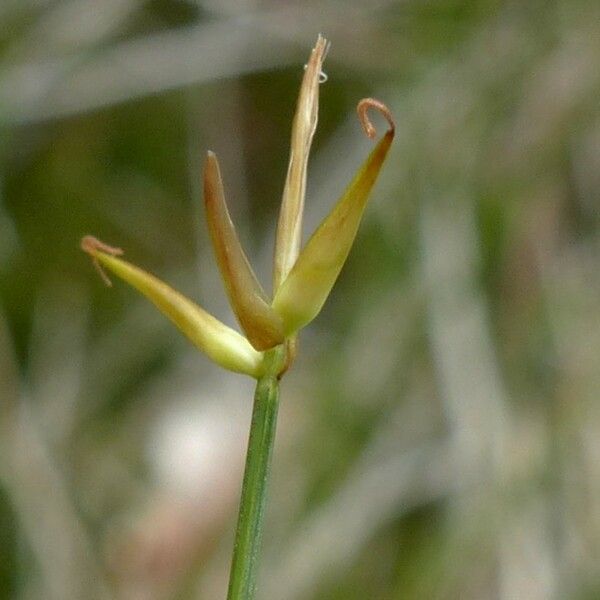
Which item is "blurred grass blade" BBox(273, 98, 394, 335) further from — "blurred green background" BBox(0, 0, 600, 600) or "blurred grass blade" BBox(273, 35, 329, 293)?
"blurred green background" BBox(0, 0, 600, 600)

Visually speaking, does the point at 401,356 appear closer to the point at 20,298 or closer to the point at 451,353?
the point at 451,353

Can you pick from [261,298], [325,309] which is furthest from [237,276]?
[325,309]

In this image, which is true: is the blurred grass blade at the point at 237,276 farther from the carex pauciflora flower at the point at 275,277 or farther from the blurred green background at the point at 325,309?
the blurred green background at the point at 325,309

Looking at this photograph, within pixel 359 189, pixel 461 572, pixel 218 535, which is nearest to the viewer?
pixel 359 189

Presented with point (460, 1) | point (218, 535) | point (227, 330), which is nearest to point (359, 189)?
point (227, 330)

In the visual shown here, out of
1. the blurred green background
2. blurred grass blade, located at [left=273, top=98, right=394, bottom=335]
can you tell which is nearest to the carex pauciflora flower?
blurred grass blade, located at [left=273, top=98, right=394, bottom=335]

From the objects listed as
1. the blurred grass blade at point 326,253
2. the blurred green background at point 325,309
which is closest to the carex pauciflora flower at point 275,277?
the blurred grass blade at point 326,253

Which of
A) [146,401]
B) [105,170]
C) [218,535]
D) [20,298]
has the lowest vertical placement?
[218,535]
